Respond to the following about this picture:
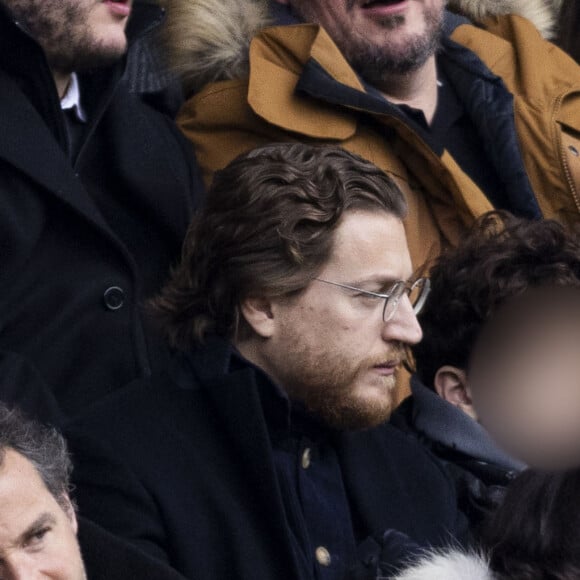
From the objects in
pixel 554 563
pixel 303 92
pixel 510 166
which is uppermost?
pixel 554 563

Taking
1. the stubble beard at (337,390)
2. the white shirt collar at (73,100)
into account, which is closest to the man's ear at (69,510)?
the stubble beard at (337,390)

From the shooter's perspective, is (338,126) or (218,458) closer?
(218,458)

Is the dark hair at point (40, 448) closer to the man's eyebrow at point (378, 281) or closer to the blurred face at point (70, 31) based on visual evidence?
the man's eyebrow at point (378, 281)

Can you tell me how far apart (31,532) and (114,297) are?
3.12 feet

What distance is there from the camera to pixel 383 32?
4.03m

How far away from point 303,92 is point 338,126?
0.41ft

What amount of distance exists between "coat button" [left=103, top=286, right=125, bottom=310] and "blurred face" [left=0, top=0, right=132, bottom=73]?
1.80ft

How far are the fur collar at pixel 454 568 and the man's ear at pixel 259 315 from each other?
0.83 m

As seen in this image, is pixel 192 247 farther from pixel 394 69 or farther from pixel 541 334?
pixel 394 69

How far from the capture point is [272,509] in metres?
2.69

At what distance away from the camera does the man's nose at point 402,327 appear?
2.95m

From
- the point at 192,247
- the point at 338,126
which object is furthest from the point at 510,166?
the point at 192,247

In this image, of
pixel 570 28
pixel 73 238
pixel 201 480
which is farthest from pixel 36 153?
pixel 570 28

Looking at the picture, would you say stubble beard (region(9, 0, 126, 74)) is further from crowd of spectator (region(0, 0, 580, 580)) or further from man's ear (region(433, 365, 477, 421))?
man's ear (region(433, 365, 477, 421))
